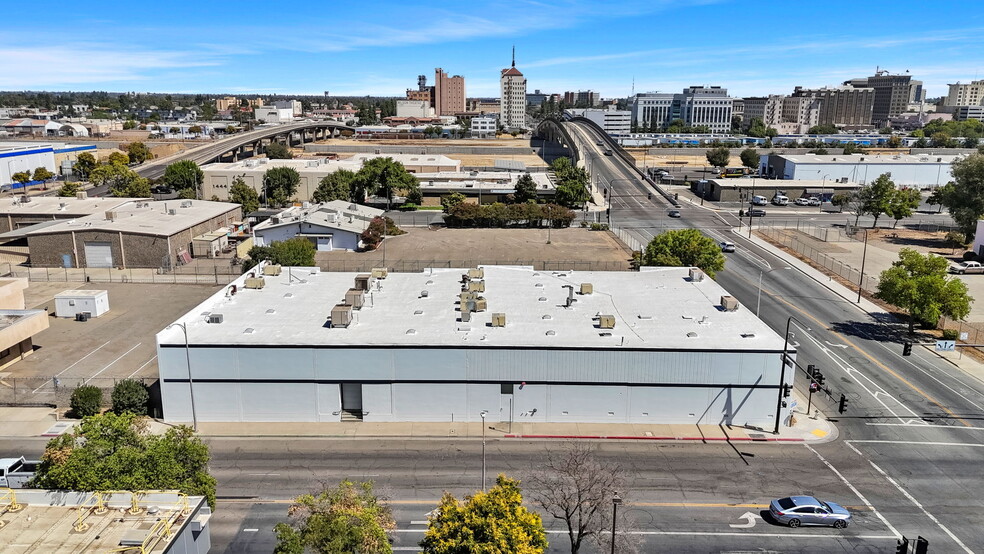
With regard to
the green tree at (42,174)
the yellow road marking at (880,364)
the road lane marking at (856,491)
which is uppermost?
the green tree at (42,174)

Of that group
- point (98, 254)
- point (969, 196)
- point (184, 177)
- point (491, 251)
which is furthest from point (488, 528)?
point (184, 177)

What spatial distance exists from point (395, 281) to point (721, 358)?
2368 centimetres

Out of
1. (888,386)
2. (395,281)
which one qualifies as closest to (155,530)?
(395,281)

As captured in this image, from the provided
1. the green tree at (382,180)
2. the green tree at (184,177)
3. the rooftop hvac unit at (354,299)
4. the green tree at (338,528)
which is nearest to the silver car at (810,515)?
the green tree at (338,528)

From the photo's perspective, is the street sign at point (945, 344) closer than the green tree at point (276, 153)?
Yes

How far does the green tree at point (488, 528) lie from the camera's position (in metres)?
18.0

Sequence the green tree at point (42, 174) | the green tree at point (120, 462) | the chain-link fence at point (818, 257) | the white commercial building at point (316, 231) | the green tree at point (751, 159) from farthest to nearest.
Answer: the green tree at point (751, 159) → the green tree at point (42, 174) → the white commercial building at point (316, 231) → the chain-link fence at point (818, 257) → the green tree at point (120, 462)

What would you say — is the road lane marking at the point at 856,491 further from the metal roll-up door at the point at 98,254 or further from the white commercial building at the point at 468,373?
the metal roll-up door at the point at 98,254

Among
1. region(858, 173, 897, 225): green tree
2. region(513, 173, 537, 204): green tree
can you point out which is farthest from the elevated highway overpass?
region(858, 173, 897, 225): green tree

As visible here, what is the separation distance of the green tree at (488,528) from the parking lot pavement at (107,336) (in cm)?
3012

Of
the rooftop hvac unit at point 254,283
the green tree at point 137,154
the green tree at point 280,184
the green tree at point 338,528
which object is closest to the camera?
the green tree at point 338,528

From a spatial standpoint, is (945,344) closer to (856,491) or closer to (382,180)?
(856,491)

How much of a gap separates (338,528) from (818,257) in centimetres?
7159

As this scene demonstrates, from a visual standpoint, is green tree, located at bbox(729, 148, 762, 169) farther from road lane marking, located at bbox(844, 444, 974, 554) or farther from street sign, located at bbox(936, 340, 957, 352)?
road lane marking, located at bbox(844, 444, 974, 554)
